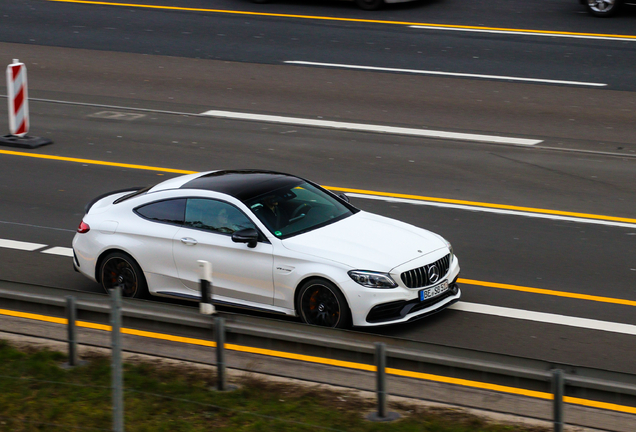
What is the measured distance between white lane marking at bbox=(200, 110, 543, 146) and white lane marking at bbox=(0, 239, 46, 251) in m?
7.13

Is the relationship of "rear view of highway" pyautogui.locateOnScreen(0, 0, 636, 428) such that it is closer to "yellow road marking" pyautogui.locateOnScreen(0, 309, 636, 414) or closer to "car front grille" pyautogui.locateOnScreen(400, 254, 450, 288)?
"car front grille" pyautogui.locateOnScreen(400, 254, 450, 288)

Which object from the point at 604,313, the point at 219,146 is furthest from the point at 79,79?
the point at 604,313

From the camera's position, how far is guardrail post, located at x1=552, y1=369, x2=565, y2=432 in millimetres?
6031

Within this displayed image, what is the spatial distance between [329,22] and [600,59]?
7.83 m

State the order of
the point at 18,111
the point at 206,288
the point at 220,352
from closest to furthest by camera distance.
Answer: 1. the point at 220,352
2. the point at 206,288
3. the point at 18,111

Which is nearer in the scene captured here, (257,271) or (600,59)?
(257,271)

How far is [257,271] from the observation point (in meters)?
9.28

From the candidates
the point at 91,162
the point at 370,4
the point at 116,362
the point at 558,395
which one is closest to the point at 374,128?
the point at 91,162

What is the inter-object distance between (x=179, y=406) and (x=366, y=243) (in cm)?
290

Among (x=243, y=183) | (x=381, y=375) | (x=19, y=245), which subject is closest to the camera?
(x=381, y=375)

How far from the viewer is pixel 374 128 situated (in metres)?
17.5

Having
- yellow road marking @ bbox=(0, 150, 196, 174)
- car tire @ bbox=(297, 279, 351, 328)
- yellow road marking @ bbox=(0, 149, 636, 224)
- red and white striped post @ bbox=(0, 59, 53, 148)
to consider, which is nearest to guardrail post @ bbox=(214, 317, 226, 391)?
car tire @ bbox=(297, 279, 351, 328)

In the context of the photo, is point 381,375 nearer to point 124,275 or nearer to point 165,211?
point 165,211

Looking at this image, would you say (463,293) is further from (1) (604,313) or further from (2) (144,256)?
(2) (144,256)
